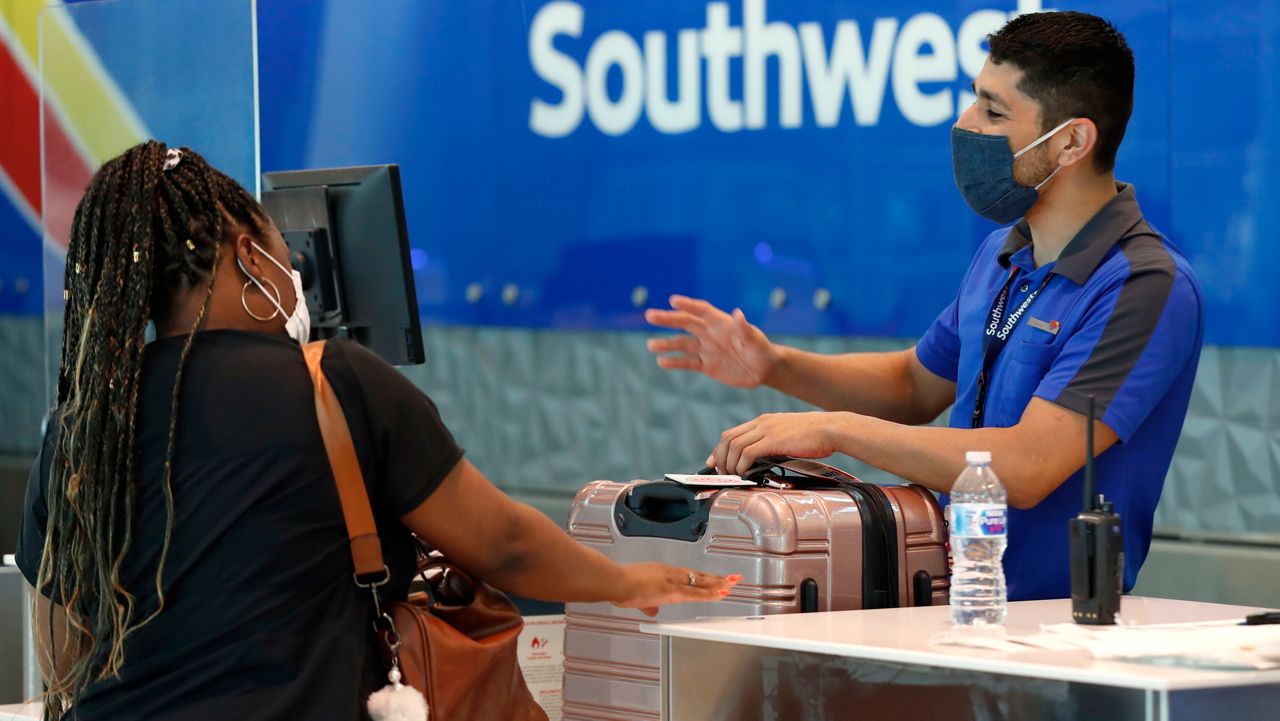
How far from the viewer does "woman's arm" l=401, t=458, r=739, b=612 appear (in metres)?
1.78

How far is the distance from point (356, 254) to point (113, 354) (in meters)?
1.62

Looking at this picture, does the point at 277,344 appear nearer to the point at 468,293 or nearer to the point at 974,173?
the point at 974,173

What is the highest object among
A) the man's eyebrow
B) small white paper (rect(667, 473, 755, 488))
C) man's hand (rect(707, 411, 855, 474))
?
the man's eyebrow

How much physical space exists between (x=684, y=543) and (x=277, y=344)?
0.78 meters

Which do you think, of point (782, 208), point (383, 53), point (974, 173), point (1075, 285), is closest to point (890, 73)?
point (782, 208)

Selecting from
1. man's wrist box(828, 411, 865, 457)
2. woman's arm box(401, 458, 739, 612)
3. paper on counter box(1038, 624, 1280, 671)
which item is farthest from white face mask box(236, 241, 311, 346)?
paper on counter box(1038, 624, 1280, 671)

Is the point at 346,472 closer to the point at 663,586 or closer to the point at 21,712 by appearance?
the point at 663,586

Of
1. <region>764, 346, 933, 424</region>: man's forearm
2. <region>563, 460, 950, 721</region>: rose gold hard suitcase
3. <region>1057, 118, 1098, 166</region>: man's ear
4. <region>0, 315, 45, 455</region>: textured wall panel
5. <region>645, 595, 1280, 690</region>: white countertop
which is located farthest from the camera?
<region>0, 315, 45, 455</region>: textured wall panel

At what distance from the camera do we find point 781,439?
241 centimetres

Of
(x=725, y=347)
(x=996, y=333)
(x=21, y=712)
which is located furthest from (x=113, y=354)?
(x=996, y=333)

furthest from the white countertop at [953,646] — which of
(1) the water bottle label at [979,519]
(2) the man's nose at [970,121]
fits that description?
(2) the man's nose at [970,121]

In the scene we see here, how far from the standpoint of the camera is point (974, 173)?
2701mm

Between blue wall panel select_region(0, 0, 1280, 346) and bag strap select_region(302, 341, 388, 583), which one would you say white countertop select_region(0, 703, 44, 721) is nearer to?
bag strap select_region(302, 341, 388, 583)

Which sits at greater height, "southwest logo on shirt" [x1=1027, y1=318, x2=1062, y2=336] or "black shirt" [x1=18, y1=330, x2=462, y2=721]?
"southwest logo on shirt" [x1=1027, y1=318, x2=1062, y2=336]
